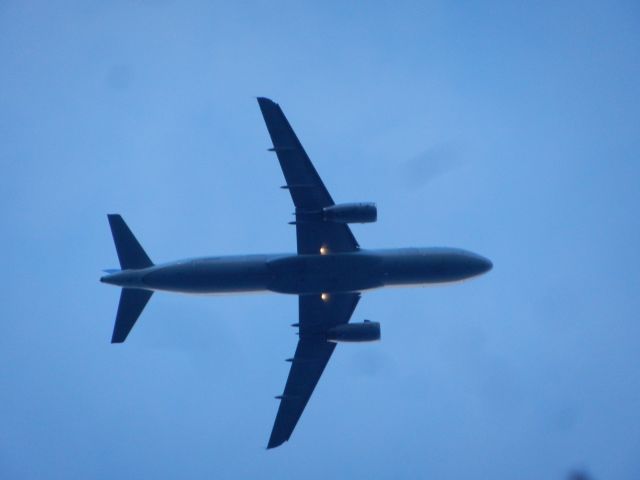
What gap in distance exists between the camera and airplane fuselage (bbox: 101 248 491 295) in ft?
Result: 110

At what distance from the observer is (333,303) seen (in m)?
37.1

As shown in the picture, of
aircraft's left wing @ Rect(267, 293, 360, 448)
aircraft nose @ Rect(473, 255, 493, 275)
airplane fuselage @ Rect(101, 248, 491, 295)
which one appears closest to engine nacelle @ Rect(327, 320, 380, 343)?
aircraft's left wing @ Rect(267, 293, 360, 448)

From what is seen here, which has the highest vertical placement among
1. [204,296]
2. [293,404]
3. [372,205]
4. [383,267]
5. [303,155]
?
[303,155]

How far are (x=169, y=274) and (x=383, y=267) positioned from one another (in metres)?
12.0

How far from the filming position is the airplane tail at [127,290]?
3484cm

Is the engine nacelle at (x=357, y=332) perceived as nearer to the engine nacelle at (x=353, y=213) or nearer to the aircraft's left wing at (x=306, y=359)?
the aircraft's left wing at (x=306, y=359)

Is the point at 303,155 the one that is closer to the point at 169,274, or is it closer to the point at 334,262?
the point at 334,262

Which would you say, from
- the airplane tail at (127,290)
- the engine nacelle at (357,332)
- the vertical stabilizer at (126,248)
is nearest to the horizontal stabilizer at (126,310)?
the airplane tail at (127,290)

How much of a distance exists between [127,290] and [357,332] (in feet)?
45.2

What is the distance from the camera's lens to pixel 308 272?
34.2 metres

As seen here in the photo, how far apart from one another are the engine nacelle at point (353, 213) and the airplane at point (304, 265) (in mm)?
55

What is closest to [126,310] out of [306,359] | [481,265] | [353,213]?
[306,359]

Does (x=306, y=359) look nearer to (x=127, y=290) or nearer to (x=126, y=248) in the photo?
(x=127, y=290)

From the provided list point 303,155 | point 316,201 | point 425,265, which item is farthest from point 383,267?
point 303,155
